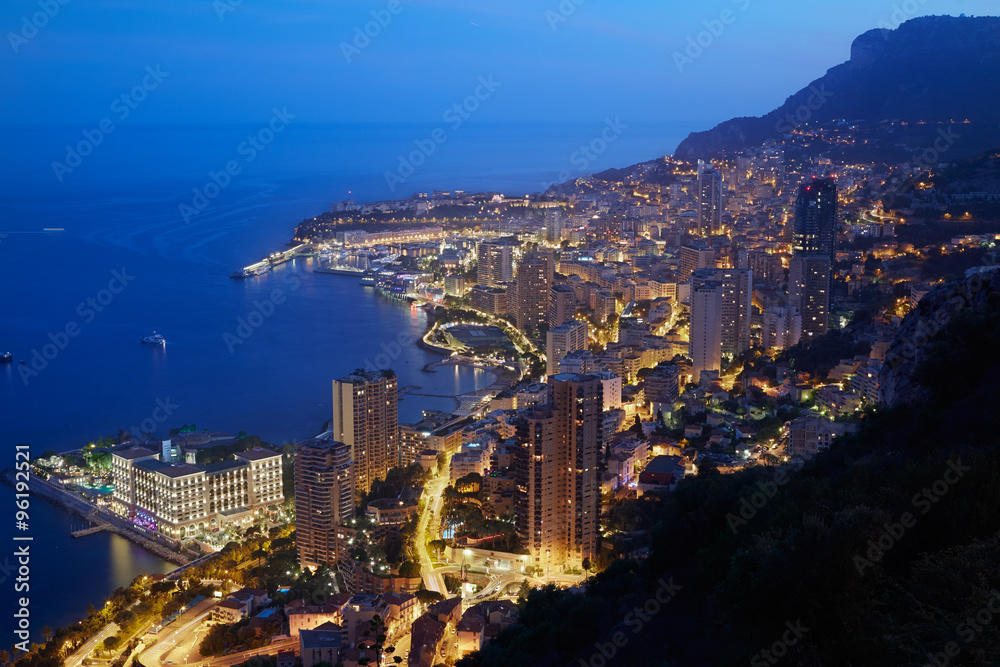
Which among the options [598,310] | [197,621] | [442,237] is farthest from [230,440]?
[442,237]

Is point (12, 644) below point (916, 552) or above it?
below

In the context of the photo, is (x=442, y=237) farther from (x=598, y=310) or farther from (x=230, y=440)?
(x=230, y=440)

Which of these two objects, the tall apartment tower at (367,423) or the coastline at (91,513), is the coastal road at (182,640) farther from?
the tall apartment tower at (367,423)

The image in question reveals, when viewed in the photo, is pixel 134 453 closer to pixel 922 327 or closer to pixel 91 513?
pixel 91 513

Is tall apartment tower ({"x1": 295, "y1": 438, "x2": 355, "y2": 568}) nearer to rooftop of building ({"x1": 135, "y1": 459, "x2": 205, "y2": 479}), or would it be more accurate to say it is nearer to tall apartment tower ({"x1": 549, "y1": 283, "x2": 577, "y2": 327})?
rooftop of building ({"x1": 135, "y1": 459, "x2": 205, "y2": 479})

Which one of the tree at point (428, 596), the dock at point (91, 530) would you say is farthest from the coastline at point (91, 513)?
the tree at point (428, 596)

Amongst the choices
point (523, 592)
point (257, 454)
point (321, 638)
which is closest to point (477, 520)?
point (523, 592)
